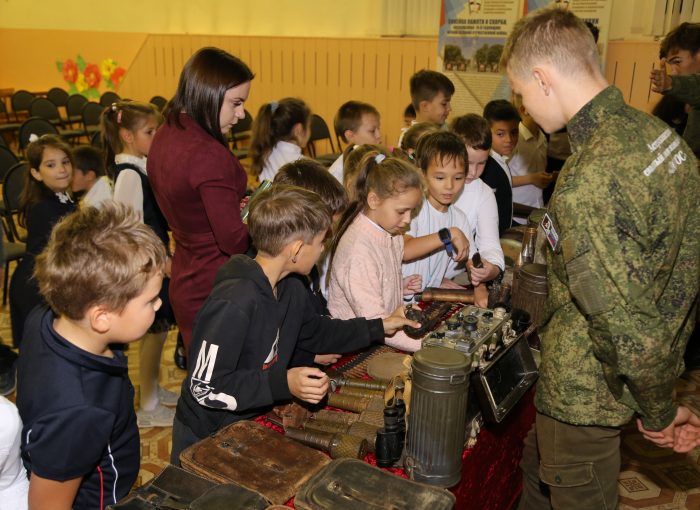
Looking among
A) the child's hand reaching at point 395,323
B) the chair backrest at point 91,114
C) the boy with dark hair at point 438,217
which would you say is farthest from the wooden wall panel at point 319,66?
the child's hand reaching at point 395,323

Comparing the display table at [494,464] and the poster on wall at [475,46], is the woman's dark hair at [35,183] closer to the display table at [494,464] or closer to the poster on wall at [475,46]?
the display table at [494,464]

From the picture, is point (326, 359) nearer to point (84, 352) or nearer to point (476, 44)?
point (84, 352)

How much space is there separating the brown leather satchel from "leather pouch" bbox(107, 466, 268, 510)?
0.20 ft

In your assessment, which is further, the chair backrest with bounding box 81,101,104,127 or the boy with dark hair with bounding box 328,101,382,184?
the chair backrest with bounding box 81,101,104,127

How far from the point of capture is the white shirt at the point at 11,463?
1.24 m

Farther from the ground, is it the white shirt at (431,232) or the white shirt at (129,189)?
the white shirt at (129,189)

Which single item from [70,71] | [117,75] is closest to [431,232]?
[117,75]

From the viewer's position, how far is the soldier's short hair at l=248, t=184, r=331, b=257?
67.6 inches

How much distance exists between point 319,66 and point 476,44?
2.64 metres

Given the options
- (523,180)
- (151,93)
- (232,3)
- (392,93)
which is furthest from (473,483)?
(151,93)

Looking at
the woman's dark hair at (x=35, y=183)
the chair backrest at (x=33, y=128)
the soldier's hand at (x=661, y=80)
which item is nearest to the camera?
the woman's dark hair at (x=35, y=183)

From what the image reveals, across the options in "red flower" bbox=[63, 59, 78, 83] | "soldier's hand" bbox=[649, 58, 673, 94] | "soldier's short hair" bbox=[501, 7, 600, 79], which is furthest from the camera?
"red flower" bbox=[63, 59, 78, 83]

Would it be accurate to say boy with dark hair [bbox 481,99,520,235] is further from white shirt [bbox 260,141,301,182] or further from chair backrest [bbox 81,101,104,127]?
chair backrest [bbox 81,101,104,127]

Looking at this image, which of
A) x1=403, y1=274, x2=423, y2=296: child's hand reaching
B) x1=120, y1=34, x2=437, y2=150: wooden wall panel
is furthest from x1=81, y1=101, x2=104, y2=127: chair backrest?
x1=403, y1=274, x2=423, y2=296: child's hand reaching
